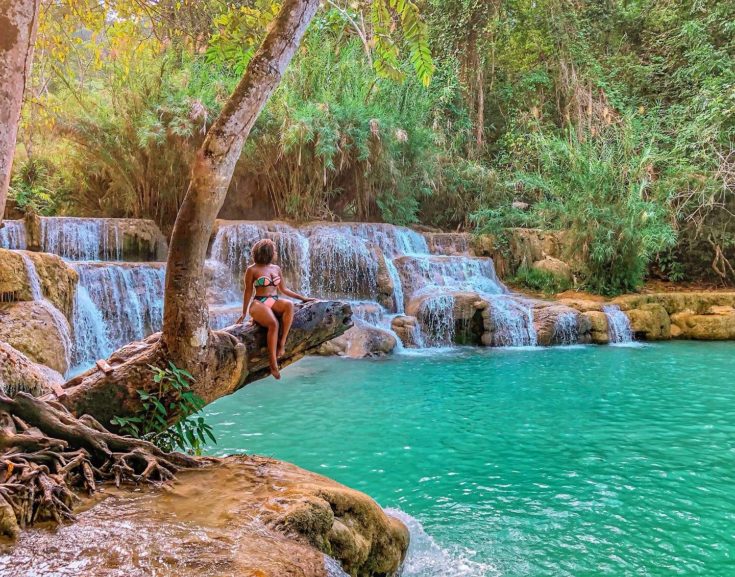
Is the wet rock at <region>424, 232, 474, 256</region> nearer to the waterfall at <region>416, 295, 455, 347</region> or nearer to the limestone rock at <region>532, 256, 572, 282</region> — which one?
the limestone rock at <region>532, 256, 572, 282</region>

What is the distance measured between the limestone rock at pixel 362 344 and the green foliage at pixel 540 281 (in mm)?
5771

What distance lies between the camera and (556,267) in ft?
47.5

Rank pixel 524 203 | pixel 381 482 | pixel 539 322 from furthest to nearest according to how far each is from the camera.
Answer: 1. pixel 524 203
2. pixel 539 322
3. pixel 381 482

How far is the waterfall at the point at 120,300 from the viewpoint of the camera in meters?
9.34

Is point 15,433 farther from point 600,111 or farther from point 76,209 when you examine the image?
point 600,111

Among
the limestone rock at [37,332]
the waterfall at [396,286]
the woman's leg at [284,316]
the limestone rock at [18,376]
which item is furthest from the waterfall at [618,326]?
→ the limestone rock at [18,376]

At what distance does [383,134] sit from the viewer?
576 inches

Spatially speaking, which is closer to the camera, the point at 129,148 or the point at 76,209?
the point at 129,148

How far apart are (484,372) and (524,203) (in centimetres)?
1009

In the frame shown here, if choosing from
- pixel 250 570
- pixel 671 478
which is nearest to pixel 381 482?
pixel 671 478

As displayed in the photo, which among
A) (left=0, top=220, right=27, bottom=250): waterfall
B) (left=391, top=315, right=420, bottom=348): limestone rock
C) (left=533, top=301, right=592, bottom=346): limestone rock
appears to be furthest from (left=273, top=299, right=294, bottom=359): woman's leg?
(left=0, top=220, right=27, bottom=250): waterfall

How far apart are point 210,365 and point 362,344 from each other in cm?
711

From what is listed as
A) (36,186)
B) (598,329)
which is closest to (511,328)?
(598,329)

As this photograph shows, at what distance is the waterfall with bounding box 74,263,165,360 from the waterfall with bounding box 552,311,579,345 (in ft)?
27.2
